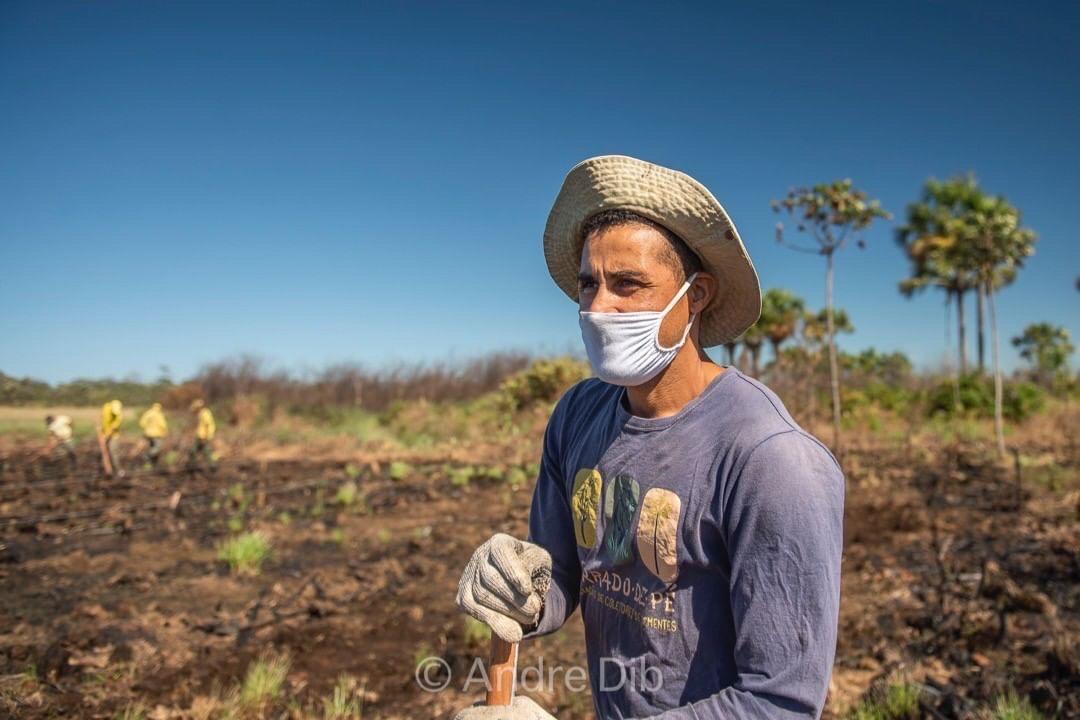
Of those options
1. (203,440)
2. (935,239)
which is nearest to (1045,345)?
(935,239)

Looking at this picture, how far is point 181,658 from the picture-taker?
4.85m

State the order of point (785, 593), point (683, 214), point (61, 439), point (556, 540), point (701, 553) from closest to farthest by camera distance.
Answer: point (785, 593), point (701, 553), point (683, 214), point (556, 540), point (61, 439)

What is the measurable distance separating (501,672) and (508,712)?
165 mm

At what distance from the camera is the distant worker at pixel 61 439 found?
1631 centimetres

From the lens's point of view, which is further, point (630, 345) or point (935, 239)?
point (935, 239)

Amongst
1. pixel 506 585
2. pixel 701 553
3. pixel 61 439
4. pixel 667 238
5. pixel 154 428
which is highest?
pixel 667 238

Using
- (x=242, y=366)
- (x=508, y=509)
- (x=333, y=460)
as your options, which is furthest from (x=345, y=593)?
(x=242, y=366)

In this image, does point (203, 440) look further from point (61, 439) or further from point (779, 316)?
point (779, 316)

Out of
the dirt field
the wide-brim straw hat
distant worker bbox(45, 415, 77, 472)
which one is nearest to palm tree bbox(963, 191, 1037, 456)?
the dirt field

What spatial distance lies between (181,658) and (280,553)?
313 cm

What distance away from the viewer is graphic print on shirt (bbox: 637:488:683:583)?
133 cm

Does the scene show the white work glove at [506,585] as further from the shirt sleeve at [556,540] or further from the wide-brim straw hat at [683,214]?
the wide-brim straw hat at [683,214]

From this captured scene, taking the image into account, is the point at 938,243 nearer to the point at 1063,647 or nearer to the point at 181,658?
the point at 1063,647

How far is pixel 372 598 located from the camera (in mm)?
6234
